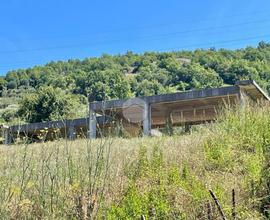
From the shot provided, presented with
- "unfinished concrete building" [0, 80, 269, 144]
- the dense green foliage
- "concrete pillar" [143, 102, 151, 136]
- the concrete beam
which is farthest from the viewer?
the dense green foliage

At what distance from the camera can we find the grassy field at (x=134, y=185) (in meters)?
4.49

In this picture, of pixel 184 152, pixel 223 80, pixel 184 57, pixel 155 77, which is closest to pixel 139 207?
pixel 184 152

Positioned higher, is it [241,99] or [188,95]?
[188,95]

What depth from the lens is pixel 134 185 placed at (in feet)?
16.8

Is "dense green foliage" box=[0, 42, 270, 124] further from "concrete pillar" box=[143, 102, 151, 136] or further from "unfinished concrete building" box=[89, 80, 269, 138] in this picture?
"concrete pillar" box=[143, 102, 151, 136]

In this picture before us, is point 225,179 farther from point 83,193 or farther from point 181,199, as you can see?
point 83,193

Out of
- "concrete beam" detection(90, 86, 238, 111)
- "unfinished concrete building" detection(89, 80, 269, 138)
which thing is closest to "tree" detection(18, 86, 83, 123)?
"unfinished concrete building" detection(89, 80, 269, 138)

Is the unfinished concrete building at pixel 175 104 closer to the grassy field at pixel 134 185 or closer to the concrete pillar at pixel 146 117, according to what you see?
the concrete pillar at pixel 146 117

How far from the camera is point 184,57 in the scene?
59.9m

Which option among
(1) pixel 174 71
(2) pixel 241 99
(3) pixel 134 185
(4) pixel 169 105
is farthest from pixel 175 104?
(1) pixel 174 71

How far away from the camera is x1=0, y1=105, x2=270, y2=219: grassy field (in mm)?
4488

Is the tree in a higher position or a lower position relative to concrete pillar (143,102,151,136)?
higher

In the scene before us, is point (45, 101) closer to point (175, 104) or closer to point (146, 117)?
point (146, 117)

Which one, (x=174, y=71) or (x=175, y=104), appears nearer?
(x=175, y=104)
